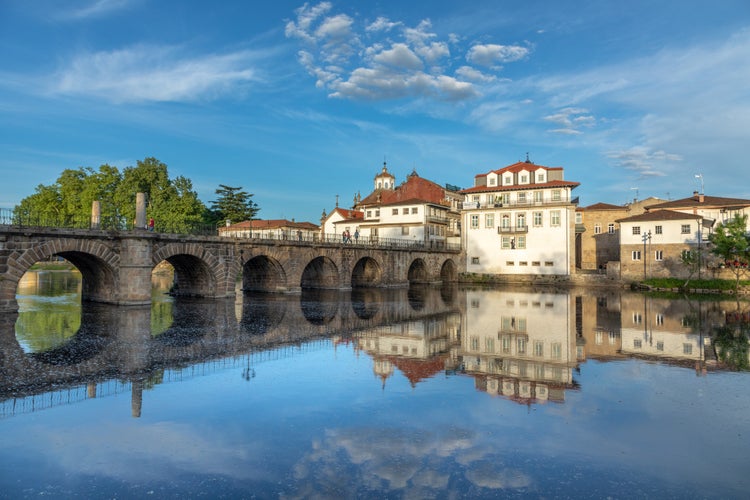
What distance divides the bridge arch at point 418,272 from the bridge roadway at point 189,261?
5.39 metres

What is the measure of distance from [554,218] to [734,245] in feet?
60.8

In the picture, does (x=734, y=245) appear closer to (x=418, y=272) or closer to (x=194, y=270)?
(x=418, y=272)

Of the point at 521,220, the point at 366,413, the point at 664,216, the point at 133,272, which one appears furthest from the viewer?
the point at 521,220

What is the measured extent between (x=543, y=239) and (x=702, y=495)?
187 feet

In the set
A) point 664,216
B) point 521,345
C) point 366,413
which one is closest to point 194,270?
point 521,345

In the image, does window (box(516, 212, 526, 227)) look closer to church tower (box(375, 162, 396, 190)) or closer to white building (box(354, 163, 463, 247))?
white building (box(354, 163, 463, 247))

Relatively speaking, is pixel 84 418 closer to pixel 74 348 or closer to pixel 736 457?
pixel 74 348

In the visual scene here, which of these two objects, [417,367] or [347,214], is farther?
[347,214]

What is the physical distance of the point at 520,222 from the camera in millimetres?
63219

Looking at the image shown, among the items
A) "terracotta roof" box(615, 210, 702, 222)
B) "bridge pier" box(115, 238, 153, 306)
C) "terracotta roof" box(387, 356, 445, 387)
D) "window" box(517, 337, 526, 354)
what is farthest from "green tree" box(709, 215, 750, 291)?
"bridge pier" box(115, 238, 153, 306)

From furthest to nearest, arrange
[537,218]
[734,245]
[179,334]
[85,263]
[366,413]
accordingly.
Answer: [537,218], [734,245], [85,263], [179,334], [366,413]

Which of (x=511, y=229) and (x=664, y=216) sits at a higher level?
(x=664, y=216)

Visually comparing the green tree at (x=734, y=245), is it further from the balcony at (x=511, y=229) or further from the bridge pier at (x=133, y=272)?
the bridge pier at (x=133, y=272)

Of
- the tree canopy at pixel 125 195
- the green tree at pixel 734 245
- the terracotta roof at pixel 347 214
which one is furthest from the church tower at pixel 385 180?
the green tree at pixel 734 245
